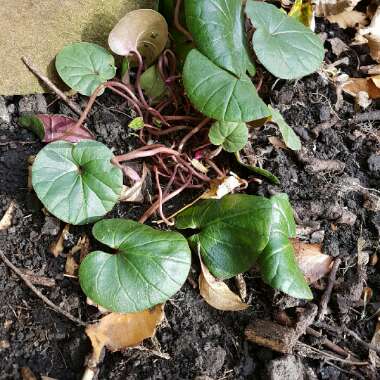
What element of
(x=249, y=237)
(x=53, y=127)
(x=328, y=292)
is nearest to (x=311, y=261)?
(x=328, y=292)

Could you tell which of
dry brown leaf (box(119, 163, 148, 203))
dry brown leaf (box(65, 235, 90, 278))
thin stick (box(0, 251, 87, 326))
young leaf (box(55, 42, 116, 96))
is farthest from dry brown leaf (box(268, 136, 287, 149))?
thin stick (box(0, 251, 87, 326))

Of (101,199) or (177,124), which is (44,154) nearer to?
(101,199)

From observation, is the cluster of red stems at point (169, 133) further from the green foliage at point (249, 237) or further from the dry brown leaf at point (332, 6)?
the dry brown leaf at point (332, 6)

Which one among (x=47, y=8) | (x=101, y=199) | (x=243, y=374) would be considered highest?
(x=47, y=8)

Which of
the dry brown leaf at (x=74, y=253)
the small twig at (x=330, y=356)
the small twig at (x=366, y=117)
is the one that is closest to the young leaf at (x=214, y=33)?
the small twig at (x=366, y=117)

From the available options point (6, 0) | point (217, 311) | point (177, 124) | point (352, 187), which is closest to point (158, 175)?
point (177, 124)

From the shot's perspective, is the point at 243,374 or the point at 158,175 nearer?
the point at 243,374
